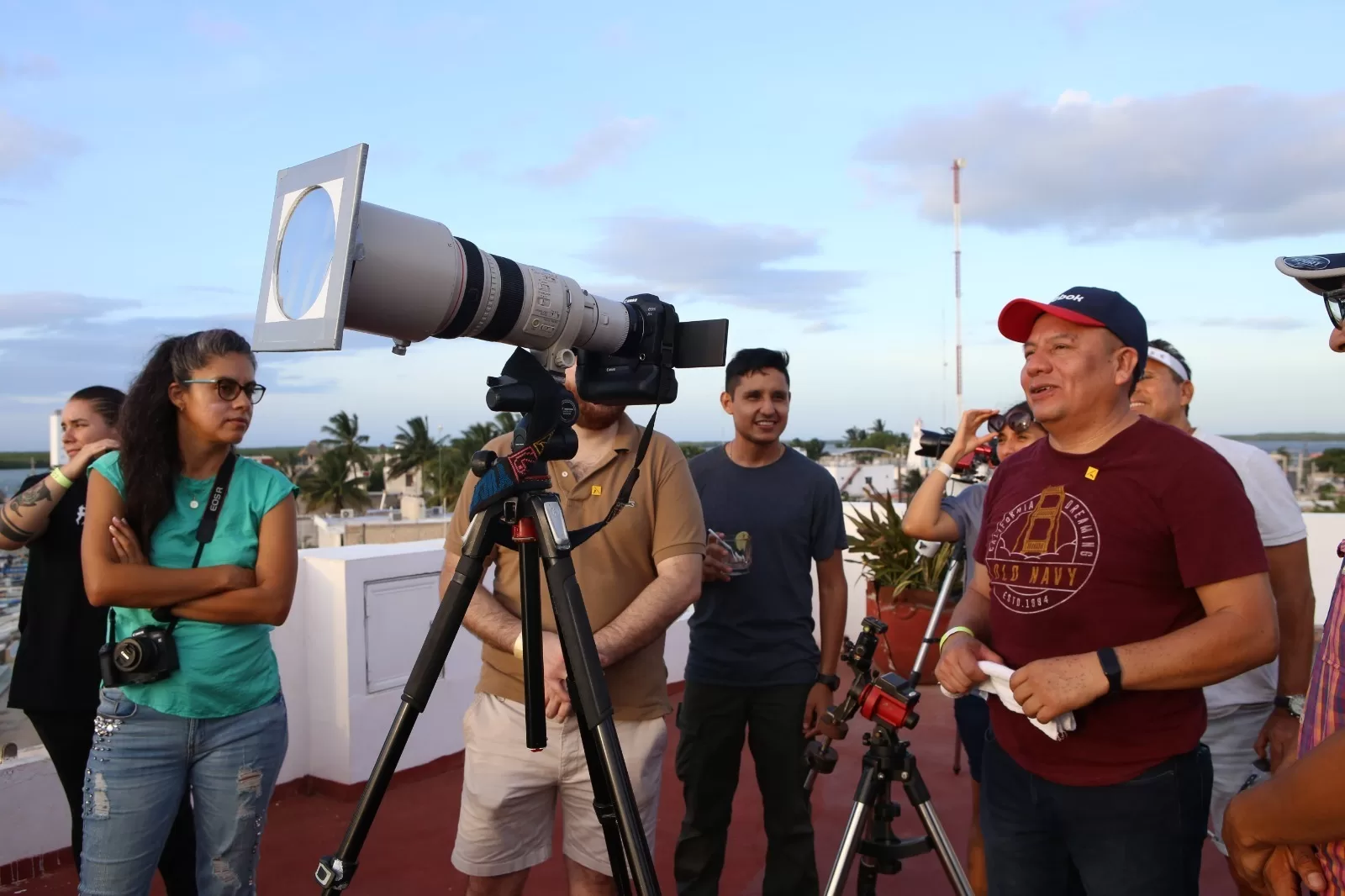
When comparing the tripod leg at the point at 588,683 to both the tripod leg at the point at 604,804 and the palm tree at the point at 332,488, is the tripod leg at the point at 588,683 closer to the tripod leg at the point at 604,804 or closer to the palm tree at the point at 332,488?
the tripod leg at the point at 604,804

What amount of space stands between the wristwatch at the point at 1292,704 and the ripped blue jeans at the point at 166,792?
2.49 metres

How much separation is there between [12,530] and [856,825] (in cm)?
237

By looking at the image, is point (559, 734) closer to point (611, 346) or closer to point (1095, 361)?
point (611, 346)

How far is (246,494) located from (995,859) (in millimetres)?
1937

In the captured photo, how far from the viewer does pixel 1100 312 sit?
188 centimetres

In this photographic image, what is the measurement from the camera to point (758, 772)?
9.61ft

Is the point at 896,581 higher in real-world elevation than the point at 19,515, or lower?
lower

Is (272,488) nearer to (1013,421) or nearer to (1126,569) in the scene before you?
(1126,569)

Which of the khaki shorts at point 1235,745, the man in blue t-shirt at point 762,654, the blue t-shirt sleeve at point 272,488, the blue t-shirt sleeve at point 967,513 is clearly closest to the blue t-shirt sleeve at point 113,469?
the blue t-shirt sleeve at point 272,488

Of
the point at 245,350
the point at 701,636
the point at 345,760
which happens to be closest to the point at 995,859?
→ the point at 701,636

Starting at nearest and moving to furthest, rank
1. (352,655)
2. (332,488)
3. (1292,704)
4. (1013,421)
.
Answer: (1292,704), (1013,421), (352,655), (332,488)

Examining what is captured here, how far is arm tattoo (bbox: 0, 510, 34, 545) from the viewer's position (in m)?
2.55

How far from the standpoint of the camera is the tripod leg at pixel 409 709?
1556mm

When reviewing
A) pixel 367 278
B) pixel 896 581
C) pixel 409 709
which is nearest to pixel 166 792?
pixel 409 709
